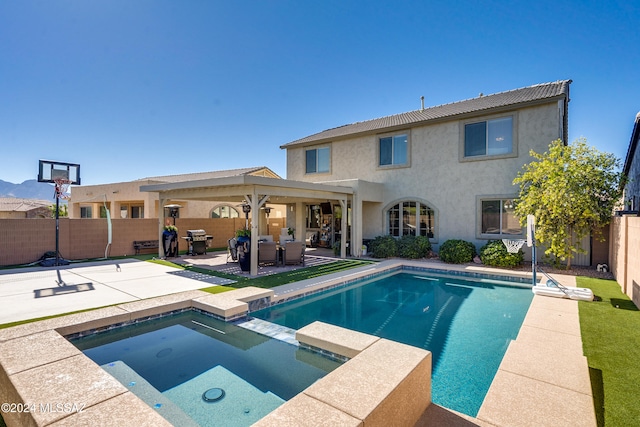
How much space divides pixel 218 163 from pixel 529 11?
3225 cm

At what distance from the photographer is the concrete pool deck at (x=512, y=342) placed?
325 cm

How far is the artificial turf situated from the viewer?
10.9 feet

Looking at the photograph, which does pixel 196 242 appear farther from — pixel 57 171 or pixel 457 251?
pixel 457 251

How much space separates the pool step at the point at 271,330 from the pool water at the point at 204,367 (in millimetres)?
106

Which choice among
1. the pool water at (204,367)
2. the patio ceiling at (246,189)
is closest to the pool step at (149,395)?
the pool water at (204,367)

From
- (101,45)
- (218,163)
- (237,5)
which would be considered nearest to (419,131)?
(237,5)

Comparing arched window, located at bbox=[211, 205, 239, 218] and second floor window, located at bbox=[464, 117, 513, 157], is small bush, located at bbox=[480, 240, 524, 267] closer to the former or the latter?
second floor window, located at bbox=[464, 117, 513, 157]

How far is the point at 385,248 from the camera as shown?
47.1ft

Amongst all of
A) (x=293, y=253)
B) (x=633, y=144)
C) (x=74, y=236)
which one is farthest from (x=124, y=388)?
(x=633, y=144)

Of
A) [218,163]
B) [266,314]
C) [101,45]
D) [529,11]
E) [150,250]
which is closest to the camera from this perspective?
[266,314]

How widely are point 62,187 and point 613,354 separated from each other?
53.4 feet

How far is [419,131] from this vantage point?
1485cm

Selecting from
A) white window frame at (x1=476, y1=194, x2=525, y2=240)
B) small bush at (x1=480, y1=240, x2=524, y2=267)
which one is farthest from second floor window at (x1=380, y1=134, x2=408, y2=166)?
small bush at (x1=480, y1=240, x2=524, y2=267)

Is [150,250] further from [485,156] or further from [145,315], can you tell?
[485,156]
